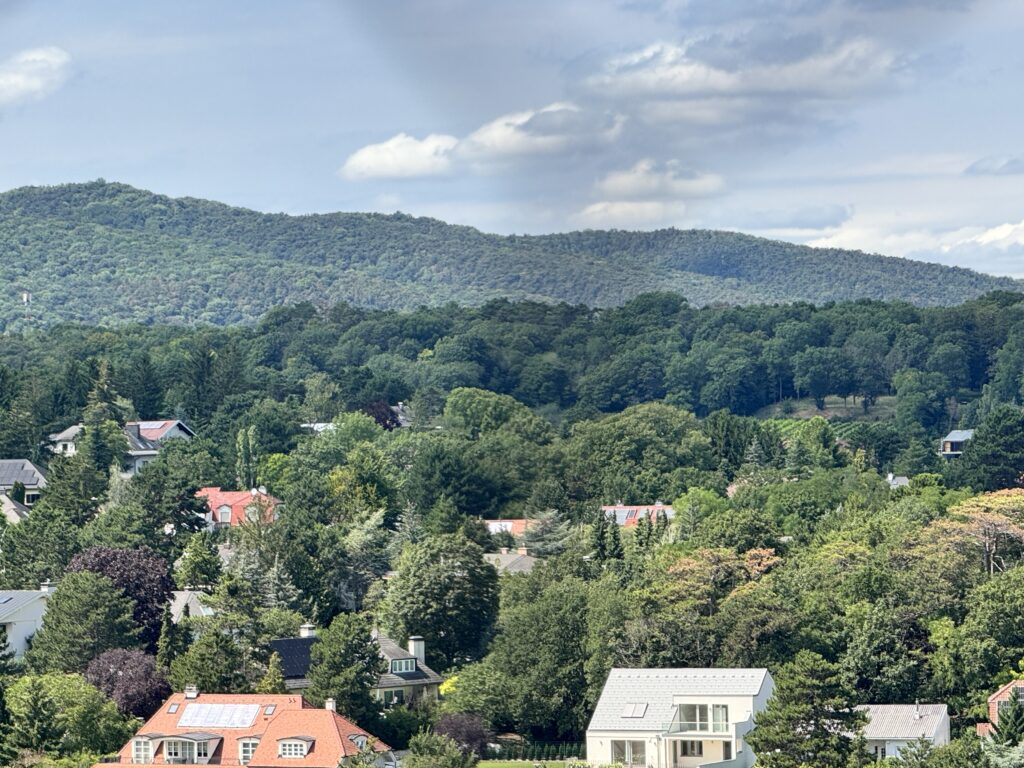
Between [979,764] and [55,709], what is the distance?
84.2ft

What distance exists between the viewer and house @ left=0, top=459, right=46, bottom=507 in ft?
339

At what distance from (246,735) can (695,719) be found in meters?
12.9

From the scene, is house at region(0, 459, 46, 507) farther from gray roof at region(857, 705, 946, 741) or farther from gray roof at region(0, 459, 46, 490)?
gray roof at region(857, 705, 946, 741)

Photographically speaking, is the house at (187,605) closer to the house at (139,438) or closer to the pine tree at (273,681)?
the pine tree at (273,681)

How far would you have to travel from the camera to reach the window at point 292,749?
59.2 meters

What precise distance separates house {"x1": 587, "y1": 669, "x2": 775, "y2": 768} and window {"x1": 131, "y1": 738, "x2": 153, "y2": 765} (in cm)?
1262

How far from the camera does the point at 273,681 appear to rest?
216 ft

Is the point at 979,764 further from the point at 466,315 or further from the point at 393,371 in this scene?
the point at 466,315

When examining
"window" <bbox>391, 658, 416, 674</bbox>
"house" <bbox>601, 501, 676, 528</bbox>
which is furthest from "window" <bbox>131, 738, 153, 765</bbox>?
"house" <bbox>601, 501, 676, 528</bbox>

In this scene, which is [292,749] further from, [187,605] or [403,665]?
[187,605]

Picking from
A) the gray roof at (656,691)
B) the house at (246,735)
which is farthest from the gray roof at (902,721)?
the house at (246,735)

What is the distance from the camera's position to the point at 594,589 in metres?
73.2

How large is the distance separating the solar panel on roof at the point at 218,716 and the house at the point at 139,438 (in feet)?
142

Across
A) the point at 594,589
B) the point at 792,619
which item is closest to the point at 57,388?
the point at 594,589
